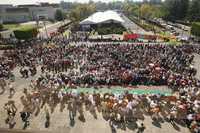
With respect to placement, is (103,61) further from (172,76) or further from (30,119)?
(30,119)

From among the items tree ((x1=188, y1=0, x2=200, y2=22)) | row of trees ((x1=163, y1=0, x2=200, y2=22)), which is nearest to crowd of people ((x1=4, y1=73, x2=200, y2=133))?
tree ((x1=188, y1=0, x2=200, y2=22))

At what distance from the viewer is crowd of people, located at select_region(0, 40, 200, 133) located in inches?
910

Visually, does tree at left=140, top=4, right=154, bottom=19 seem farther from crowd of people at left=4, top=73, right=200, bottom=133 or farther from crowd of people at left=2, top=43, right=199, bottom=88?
crowd of people at left=4, top=73, right=200, bottom=133

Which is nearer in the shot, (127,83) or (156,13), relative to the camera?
(127,83)

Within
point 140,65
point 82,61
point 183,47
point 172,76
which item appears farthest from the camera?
point 183,47

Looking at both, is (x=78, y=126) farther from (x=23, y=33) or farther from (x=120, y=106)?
(x=23, y=33)

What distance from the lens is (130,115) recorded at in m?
23.1

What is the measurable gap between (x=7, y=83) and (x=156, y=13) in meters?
96.5

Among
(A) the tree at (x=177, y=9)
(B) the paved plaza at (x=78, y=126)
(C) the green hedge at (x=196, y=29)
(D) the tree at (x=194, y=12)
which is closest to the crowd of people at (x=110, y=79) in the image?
(B) the paved plaza at (x=78, y=126)

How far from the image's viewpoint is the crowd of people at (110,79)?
23.1 meters

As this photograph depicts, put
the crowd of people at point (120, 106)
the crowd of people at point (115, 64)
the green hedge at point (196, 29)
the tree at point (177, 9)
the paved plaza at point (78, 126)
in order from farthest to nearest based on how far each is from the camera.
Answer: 1. the tree at point (177, 9)
2. the green hedge at point (196, 29)
3. the crowd of people at point (115, 64)
4. the crowd of people at point (120, 106)
5. the paved plaza at point (78, 126)

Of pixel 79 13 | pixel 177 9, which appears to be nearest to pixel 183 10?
pixel 177 9

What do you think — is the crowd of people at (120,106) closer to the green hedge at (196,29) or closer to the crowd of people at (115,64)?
the crowd of people at (115,64)

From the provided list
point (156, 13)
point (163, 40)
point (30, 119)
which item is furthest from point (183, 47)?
point (156, 13)
